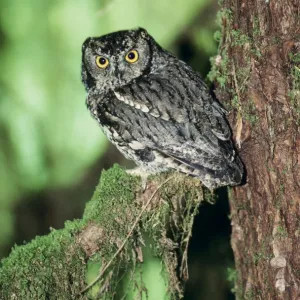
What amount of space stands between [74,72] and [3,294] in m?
1.84

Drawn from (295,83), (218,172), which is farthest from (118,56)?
(295,83)

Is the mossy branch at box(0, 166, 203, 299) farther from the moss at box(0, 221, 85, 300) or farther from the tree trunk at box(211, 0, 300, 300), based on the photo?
the tree trunk at box(211, 0, 300, 300)

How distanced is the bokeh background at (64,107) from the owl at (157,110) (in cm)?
86

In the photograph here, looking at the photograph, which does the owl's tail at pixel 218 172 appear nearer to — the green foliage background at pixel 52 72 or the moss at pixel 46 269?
the moss at pixel 46 269

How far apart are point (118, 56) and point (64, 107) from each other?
1079 millimetres

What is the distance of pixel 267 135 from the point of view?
2.08 m

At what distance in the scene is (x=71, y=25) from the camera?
3305 mm

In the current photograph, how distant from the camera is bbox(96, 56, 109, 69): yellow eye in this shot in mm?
2443

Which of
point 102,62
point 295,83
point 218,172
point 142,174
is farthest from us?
point 102,62

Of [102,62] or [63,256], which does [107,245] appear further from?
[102,62]

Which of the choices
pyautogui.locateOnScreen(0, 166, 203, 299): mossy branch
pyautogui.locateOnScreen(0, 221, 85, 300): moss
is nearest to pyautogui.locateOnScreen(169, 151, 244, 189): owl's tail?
pyautogui.locateOnScreen(0, 166, 203, 299): mossy branch

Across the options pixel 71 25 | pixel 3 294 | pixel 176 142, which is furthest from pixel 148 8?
pixel 3 294

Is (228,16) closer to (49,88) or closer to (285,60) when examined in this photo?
(285,60)

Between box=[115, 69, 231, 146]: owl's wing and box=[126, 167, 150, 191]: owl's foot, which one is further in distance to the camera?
box=[126, 167, 150, 191]: owl's foot
